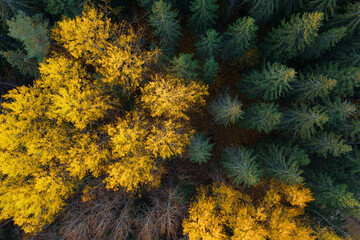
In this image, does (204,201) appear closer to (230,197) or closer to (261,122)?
(230,197)

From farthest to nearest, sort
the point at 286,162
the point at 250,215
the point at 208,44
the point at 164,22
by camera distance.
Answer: the point at 286,162, the point at 250,215, the point at 208,44, the point at 164,22

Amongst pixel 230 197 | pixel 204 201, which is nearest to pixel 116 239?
pixel 204 201

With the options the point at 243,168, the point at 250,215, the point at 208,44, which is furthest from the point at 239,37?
the point at 250,215

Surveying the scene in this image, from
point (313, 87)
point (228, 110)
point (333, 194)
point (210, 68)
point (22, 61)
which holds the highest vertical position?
point (22, 61)

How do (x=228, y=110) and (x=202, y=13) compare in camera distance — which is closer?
(x=228, y=110)

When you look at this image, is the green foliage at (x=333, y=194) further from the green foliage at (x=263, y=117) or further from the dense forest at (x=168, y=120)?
the green foliage at (x=263, y=117)

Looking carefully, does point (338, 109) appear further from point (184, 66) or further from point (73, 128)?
point (73, 128)
